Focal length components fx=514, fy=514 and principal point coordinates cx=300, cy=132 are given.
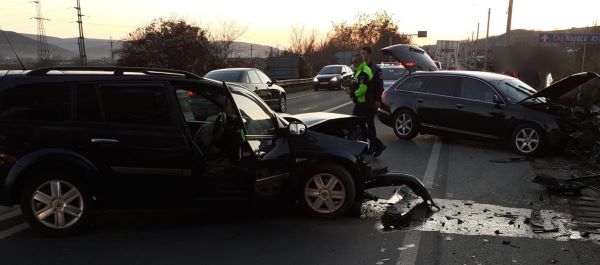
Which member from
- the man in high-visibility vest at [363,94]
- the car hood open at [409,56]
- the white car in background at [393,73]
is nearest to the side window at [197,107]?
the man in high-visibility vest at [363,94]

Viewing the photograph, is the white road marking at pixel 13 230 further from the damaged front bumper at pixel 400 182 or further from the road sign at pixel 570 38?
the road sign at pixel 570 38

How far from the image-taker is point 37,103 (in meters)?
4.67

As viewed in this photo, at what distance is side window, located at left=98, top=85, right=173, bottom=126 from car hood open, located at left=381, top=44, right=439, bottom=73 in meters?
10.2

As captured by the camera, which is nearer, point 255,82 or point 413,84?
point 413,84

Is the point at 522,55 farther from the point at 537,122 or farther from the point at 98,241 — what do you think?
the point at 98,241

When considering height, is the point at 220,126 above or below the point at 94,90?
below

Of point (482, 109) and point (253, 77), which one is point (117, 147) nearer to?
point (482, 109)

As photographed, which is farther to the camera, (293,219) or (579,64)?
(579,64)

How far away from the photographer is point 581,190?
6.53m

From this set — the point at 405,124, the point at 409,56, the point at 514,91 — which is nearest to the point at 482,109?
the point at 514,91

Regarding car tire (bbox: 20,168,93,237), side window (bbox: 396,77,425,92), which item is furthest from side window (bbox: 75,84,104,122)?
side window (bbox: 396,77,425,92)

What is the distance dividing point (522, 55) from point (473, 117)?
1192 cm

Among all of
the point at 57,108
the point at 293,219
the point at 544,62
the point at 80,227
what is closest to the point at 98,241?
the point at 80,227

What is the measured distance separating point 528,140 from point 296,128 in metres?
5.69
